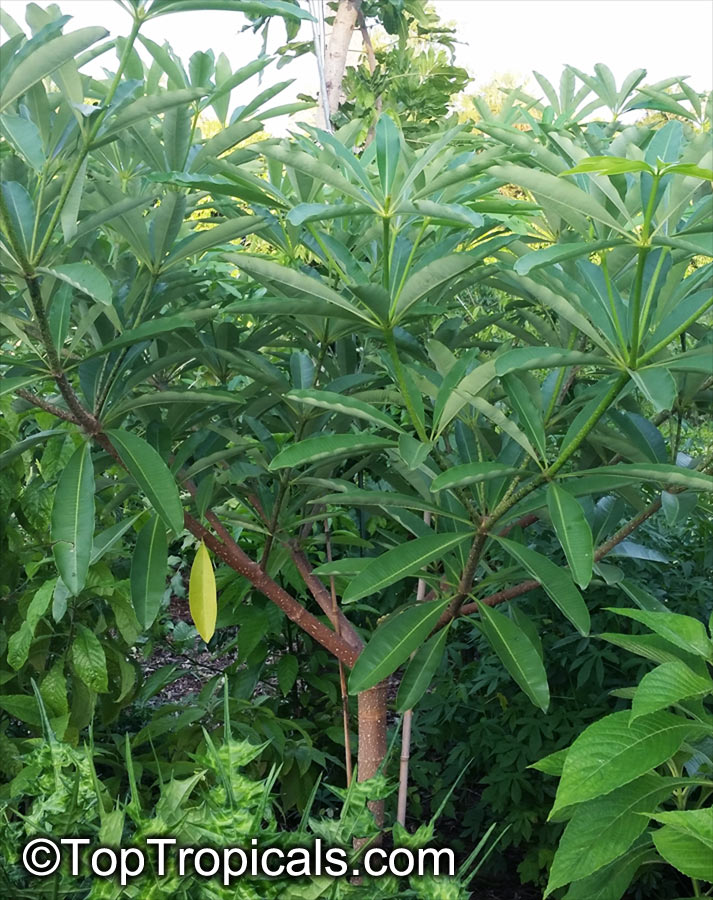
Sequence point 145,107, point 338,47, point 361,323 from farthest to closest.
Result: point 338,47 → point 361,323 → point 145,107

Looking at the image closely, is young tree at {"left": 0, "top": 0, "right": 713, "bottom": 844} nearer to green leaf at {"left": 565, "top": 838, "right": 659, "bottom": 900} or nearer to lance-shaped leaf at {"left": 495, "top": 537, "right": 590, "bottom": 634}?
lance-shaped leaf at {"left": 495, "top": 537, "right": 590, "bottom": 634}

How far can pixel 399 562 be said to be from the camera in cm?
130

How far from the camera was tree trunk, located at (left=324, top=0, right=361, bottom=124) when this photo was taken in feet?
18.8

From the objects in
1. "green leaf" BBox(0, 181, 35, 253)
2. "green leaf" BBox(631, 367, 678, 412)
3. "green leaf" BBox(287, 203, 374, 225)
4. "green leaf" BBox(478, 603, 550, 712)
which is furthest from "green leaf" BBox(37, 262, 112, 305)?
"green leaf" BBox(478, 603, 550, 712)

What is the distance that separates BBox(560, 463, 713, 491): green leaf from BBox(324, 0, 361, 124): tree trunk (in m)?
4.85

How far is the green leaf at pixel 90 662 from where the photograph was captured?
1970 mm

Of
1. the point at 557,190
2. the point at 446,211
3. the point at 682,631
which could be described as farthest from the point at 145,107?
the point at 682,631

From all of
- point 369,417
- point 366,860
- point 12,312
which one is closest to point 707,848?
point 366,860

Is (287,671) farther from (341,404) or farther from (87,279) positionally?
(87,279)

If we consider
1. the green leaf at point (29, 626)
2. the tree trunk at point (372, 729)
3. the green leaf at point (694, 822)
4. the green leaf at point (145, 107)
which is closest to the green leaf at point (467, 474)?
the green leaf at point (694, 822)

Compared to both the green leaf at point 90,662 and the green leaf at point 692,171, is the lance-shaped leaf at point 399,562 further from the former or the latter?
the green leaf at point 90,662

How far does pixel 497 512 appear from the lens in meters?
1.31

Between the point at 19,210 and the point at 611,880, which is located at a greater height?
the point at 19,210

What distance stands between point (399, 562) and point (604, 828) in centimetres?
48
